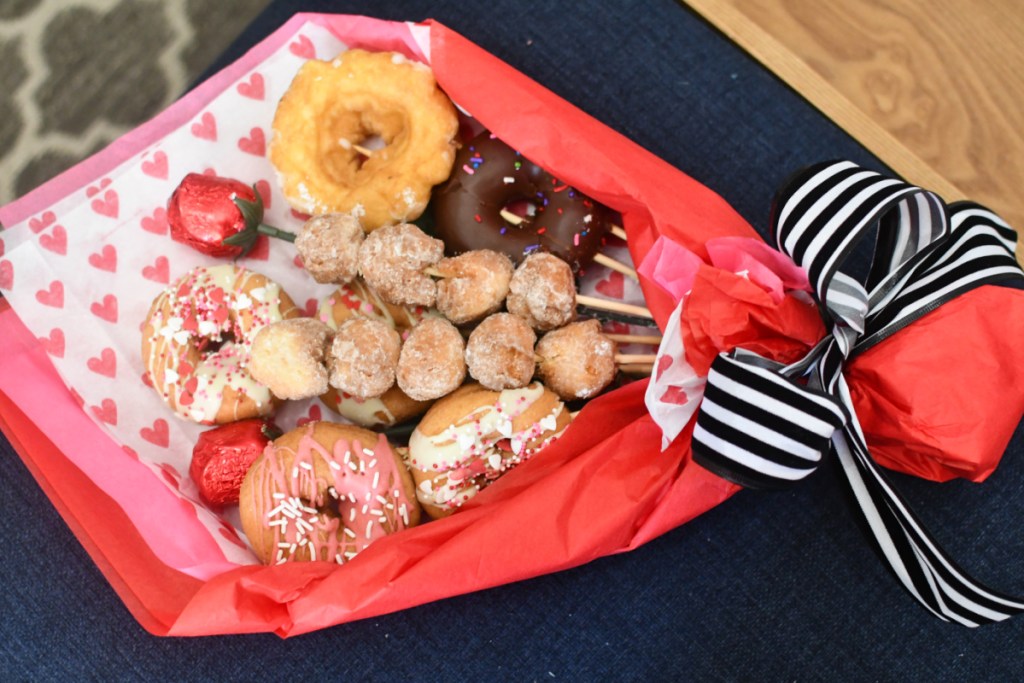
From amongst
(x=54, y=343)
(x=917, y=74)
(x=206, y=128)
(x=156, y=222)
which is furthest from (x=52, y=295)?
(x=917, y=74)

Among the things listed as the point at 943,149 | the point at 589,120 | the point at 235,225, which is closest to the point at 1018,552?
the point at 943,149

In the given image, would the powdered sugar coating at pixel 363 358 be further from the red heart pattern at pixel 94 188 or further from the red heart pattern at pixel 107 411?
the red heart pattern at pixel 94 188

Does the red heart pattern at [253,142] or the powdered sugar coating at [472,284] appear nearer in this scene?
the powdered sugar coating at [472,284]

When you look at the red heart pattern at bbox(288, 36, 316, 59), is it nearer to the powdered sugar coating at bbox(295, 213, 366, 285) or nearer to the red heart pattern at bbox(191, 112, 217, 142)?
the red heart pattern at bbox(191, 112, 217, 142)

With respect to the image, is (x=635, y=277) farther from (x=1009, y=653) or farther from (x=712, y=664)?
(x=1009, y=653)

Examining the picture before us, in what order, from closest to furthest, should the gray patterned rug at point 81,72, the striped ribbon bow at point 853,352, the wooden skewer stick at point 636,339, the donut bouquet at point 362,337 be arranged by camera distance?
1. the striped ribbon bow at point 853,352
2. the donut bouquet at point 362,337
3. the wooden skewer stick at point 636,339
4. the gray patterned rug at point 81,72

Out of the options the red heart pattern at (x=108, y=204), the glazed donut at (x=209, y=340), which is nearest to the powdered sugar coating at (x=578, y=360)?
the glazed donut at (x=209, y=340)

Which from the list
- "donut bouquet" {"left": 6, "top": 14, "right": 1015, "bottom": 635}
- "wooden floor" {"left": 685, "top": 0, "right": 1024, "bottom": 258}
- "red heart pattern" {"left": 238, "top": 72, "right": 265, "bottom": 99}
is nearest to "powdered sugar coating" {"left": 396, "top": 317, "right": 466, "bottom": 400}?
"donut bouquet" {"left": 6, "top": 14, "right": 1015, "bottom": 635}
